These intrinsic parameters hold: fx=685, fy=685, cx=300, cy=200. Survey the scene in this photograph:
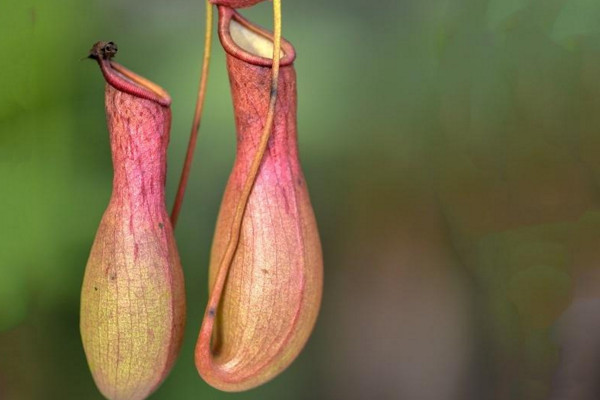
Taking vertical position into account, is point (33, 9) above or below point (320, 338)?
above

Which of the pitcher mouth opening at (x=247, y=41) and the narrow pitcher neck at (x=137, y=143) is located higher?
the pitcher mouth opening at (x=247, y=41)

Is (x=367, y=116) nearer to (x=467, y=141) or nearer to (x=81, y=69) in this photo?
(x=467, y=141)

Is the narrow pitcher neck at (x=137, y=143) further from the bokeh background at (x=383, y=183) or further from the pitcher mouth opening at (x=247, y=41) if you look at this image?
the bokeh background at (x=383, y=183)

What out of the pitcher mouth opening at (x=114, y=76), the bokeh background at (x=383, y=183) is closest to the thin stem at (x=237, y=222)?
the pitcher mouth opening at (x=114, y=76)

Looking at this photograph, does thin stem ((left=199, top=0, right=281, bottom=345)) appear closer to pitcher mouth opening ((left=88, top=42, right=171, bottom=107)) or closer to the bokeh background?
pitcher mouth opening ((left=88, top=42, right=171, bottom=107))

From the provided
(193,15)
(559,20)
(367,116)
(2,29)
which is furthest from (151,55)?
(559,20)

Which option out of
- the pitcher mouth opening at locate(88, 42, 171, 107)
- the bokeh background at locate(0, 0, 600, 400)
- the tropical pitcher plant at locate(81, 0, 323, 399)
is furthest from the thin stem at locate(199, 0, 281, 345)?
the bokeh background at locate(0, 0, 600, 400)

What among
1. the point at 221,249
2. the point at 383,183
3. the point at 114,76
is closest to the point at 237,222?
the point at 221,249
